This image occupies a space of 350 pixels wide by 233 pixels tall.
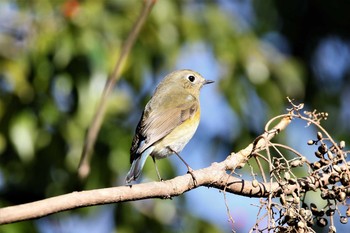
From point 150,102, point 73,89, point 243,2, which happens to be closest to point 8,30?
point 73,89

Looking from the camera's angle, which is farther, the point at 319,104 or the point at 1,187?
the point at 319,104

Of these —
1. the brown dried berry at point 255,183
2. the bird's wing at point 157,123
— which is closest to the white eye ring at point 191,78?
the bird's wing at point 157,123

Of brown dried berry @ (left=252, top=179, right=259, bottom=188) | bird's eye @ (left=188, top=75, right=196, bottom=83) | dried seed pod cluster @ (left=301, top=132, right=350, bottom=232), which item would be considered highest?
bird's eye @ (left=188, top=75, right=196, bottom=83)

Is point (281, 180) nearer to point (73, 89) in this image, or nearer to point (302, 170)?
point (73, 89)

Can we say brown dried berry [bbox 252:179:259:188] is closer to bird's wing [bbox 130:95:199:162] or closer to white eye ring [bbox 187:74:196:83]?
bird's wing [bbox 130:95:199:162]

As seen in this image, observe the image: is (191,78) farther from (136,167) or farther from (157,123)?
(136,167)

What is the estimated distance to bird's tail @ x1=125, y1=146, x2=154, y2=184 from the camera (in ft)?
11.9

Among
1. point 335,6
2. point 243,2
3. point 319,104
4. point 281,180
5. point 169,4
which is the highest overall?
point 335,6

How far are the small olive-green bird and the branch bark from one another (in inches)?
34.5

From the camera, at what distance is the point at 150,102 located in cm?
461

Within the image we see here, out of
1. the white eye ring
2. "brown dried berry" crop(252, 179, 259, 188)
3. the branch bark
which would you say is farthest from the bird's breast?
"brown dried berry" crop(252, 179, 259, 188)

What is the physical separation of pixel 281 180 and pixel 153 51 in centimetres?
224

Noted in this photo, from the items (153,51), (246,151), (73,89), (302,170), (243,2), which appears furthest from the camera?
(243,2)

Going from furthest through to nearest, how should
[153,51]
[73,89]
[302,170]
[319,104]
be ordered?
[319,104], [302,170], [153,51], [73,89]
